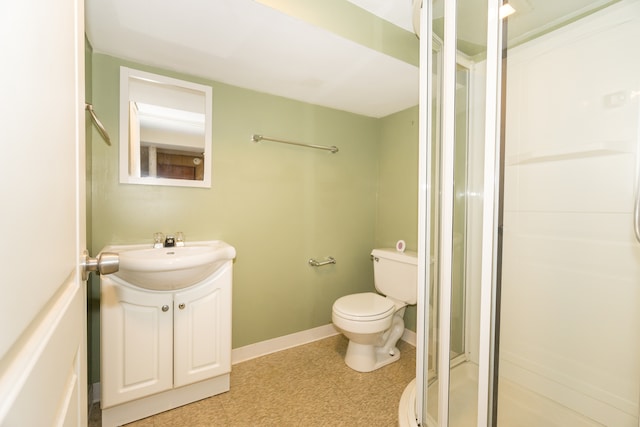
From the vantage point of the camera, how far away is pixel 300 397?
1.57 m

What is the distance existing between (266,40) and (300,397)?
79.0 inches

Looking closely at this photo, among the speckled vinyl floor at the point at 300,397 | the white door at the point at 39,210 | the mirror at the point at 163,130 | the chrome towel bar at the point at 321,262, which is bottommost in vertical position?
the speckled vinyl floor at the point at 300,397

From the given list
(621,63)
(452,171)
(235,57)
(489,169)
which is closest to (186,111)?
(235,57)

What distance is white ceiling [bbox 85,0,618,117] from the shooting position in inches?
45.1

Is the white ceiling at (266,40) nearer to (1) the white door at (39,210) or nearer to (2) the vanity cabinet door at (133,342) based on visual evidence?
(1) the white door at (39,210)

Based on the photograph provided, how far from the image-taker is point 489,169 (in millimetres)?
849

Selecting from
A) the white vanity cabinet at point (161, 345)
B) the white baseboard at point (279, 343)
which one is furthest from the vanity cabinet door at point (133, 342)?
the white baseboard at point (279, 343)

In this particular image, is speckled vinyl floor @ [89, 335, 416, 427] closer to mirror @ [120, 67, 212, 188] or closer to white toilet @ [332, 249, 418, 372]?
white toilet @ [332, 249, 418, 372]

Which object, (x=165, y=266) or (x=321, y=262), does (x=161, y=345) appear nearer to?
(x=165, y=266)

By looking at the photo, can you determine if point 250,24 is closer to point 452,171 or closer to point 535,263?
point 452,171

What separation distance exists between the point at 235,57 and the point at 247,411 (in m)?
2.00

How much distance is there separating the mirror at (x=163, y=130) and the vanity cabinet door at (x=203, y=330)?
70cm

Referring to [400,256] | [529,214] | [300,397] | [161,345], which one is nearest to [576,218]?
[529,214]

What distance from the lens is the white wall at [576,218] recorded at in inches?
44.7
